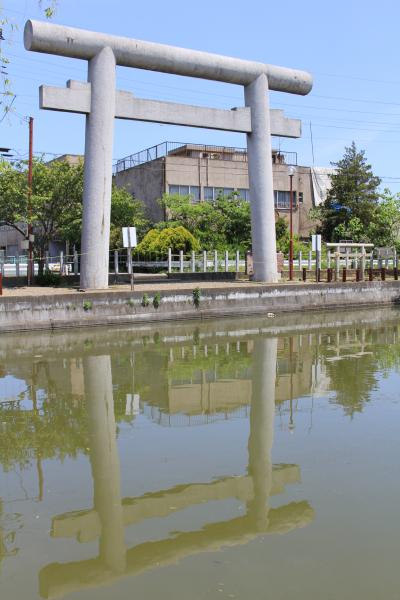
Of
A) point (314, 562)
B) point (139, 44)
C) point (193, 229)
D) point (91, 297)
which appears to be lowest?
point (314, 562)

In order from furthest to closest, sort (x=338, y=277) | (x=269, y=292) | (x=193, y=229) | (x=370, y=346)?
(x=193, y=229)
(x=338, y=277)
(x=269, y=292)
(x=370, y=346)

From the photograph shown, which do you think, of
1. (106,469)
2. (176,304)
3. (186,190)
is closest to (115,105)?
(176,304)

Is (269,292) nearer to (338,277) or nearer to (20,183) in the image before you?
(338,277)

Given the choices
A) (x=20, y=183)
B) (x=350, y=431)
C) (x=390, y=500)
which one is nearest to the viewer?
(x=390, y=500)

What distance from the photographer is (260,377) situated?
39.0 ft

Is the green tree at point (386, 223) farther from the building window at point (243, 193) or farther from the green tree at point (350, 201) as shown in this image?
the building window at point (243, 193)

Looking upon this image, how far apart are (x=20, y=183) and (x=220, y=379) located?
20.1 m

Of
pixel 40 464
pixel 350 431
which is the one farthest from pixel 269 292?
pixel 40 464

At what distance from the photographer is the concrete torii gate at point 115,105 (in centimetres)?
2191

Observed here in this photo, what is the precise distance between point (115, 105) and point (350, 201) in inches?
1162

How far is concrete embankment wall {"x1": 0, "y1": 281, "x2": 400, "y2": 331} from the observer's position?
65.1 feet

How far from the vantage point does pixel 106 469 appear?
6.66 m

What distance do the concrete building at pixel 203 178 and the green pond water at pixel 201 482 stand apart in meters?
35.0

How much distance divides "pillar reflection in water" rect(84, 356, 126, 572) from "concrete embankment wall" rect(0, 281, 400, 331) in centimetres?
849
